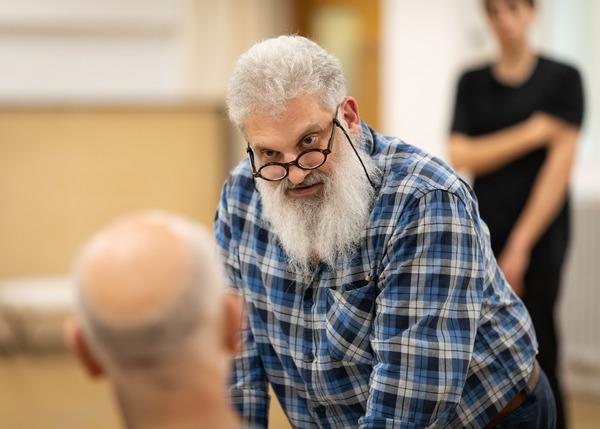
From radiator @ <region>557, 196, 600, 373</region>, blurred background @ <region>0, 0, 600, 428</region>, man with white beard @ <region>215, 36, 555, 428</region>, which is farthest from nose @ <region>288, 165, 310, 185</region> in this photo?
radiator @ <region>557, 196, 600, 373</region>

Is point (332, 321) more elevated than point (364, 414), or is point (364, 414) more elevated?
point (332, 321)

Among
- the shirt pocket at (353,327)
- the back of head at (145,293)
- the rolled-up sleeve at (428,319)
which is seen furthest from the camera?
the shirt pocket at (353,327)

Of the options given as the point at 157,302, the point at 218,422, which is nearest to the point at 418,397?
the point at 218,422

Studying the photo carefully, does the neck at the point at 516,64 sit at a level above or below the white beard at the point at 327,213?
above

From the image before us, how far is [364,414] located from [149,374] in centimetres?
73

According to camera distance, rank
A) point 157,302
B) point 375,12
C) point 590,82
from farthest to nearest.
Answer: point 375,12 < point 590,82 < point 157,302

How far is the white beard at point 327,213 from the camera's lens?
1.62 metres

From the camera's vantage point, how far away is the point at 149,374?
1.03 metres

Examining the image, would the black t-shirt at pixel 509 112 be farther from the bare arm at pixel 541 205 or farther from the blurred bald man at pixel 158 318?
the blurred bald man at pixel 158 318

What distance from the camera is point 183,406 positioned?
1.03m

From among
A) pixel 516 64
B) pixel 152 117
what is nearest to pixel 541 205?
pixel 516 64

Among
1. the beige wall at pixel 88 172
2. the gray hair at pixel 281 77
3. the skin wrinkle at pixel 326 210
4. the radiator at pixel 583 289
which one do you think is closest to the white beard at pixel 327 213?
the skin wrinkle at pixel 326 210

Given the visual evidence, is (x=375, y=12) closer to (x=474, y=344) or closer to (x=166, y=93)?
(x=166, y=93)

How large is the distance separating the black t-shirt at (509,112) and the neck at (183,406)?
2056 mm
